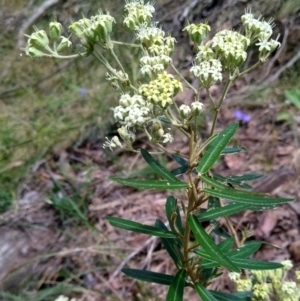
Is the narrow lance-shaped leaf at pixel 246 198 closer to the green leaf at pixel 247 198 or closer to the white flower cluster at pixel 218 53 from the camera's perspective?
the green leaf at pixel 247 198

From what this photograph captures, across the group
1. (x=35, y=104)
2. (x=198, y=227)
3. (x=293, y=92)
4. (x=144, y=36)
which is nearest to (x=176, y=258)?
(x=198, y=227)

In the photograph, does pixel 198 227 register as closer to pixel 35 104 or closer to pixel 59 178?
pixel 59 178

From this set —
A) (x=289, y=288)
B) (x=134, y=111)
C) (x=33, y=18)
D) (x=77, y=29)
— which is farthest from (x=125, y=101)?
(x=33, y=18)

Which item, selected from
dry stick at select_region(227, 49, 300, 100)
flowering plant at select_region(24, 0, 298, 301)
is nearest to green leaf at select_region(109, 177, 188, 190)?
flowering plant at select_region(24, 0, 298, 301)

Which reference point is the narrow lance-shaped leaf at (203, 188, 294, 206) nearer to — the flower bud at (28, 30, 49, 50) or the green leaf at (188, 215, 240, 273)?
the green leaf at (188, 215, 240, 273)

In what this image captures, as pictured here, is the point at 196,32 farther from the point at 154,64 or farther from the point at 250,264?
the point at 250,264
